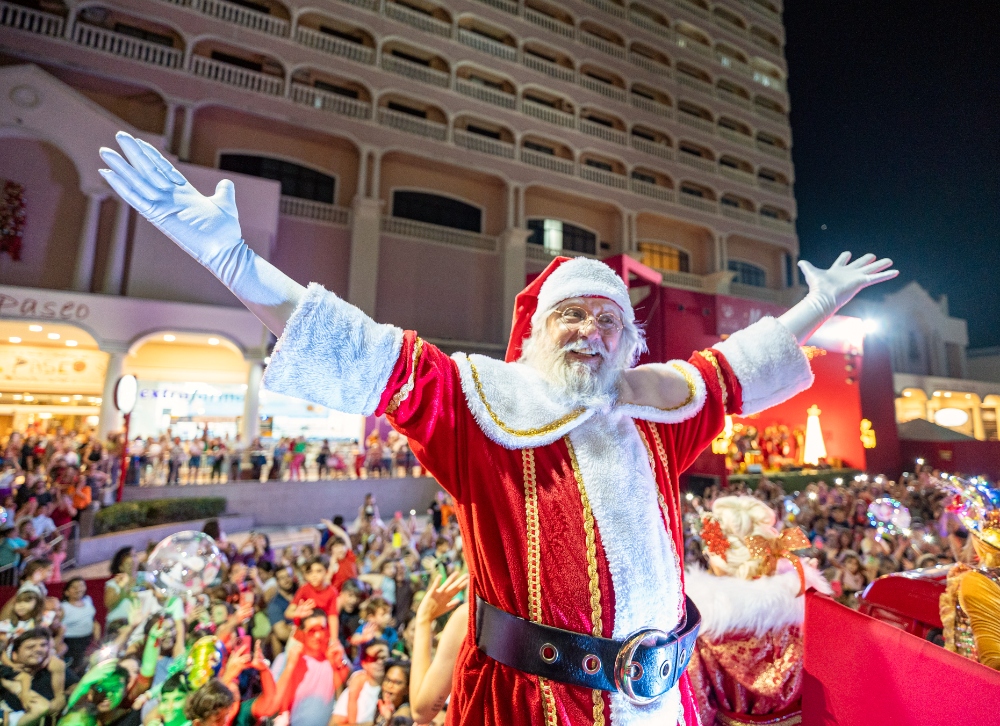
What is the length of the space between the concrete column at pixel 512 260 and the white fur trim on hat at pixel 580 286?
15.1 m

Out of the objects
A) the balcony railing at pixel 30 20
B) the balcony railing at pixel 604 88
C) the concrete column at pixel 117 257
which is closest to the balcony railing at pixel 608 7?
the balcony railing at pixel 604 88

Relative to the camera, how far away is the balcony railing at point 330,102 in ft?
49.8

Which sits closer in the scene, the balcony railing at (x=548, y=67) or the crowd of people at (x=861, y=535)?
the crowd of people at (x=861, y=535)

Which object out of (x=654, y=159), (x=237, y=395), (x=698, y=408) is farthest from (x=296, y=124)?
(x=698, y=408)

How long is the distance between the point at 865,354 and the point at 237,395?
18.9 meters

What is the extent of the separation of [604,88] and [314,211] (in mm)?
12656

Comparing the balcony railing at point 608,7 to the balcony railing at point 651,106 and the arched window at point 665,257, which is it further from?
the arched window at point 665,257

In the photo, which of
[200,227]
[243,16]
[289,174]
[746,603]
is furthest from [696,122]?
[200,227]

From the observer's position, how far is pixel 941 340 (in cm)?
2634

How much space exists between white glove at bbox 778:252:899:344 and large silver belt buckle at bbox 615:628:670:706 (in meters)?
1.25

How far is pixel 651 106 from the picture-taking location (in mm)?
21453

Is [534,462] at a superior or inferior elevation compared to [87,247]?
inferior

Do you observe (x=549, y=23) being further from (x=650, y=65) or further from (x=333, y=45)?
(x=333, y=45)

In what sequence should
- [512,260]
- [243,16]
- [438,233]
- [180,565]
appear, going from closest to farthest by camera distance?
1. [180,565]
2. [243,16]
3. [438,233]
4. [512,260]
